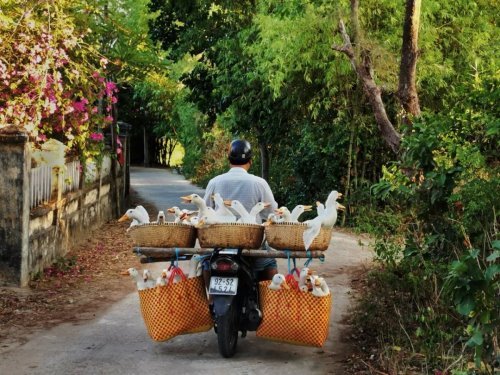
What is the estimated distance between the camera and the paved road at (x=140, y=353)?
6496mm

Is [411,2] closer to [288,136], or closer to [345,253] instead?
[345,253]

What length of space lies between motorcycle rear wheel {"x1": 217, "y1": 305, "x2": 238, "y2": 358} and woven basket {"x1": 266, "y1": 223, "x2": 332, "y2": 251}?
2.17 feet

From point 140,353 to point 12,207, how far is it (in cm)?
358

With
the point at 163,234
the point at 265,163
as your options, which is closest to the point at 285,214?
the point at 163,234

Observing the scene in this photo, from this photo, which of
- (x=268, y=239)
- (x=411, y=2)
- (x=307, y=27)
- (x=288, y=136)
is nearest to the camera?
(x=268, y=239)

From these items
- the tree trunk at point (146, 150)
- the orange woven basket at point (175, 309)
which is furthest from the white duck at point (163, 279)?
the tree trunk at point (146, 150)

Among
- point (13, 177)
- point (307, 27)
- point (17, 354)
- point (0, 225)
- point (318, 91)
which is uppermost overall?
point (307, 27)

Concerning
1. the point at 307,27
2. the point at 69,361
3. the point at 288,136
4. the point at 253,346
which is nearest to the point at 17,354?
the point at 69,361

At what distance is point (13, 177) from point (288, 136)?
11.4 m

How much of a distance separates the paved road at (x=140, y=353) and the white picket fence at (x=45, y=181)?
268 centimetres

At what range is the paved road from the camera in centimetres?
650

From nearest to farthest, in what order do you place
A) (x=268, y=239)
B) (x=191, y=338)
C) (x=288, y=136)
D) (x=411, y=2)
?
1. (x=268, y=239)
2. (x=191, y=338)
3. (x=411, y=2)
4. (x=288, y=136)

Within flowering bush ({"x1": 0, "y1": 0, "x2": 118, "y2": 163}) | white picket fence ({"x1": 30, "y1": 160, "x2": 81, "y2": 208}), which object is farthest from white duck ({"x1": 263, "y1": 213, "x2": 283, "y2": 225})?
flowering bush ({"x1": 0, "y1": 0, "x2": 118, "y2": 163})

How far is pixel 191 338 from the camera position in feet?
24.7
